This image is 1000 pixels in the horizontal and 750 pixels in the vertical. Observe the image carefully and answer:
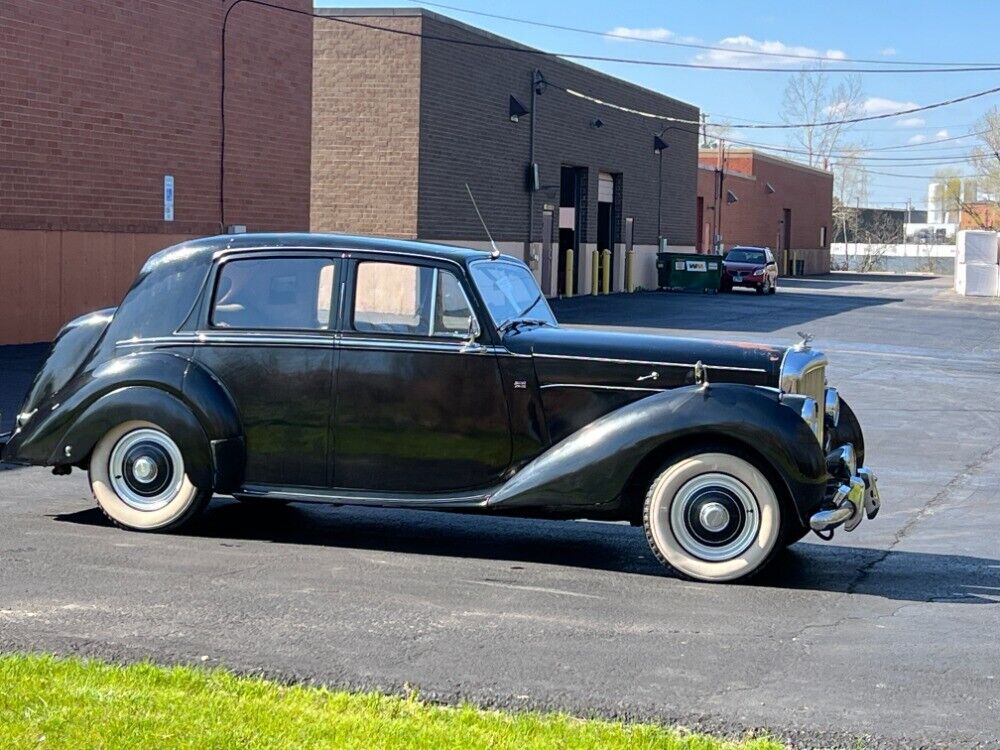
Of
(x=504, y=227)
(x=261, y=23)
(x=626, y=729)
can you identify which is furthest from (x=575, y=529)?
(x=504, y=227)

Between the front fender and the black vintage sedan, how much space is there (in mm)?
11

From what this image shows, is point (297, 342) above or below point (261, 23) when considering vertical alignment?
below

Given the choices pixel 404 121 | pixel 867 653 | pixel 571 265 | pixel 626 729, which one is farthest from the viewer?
pixel 571 265

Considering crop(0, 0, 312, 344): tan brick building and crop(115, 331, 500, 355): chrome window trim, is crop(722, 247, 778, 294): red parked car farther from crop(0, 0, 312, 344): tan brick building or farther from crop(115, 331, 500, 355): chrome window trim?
crop(115, 331, 500, 355): chrome window trim

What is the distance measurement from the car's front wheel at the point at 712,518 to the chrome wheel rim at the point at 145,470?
9.25 feet

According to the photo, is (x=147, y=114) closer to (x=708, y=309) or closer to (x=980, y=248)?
(x=708, y=309)

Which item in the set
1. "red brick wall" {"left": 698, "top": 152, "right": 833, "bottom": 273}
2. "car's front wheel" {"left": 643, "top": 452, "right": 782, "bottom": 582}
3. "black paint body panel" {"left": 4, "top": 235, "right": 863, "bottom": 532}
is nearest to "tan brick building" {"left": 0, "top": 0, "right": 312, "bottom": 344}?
"black paint body panel" {"left": 4, "top": 235, "right": 863, "bottom": 532}

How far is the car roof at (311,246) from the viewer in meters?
8.30

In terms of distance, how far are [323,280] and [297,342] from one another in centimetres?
39

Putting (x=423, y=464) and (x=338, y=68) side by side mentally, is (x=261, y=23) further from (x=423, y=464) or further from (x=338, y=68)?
(x=423, y=464)

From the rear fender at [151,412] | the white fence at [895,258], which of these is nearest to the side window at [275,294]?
the rear fender at [151,412]

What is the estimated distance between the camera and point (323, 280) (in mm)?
8344

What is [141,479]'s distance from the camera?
8477 millimetres

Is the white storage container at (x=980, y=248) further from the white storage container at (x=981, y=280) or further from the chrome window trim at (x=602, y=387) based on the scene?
the chrome window trim at (x=602, y=387)
